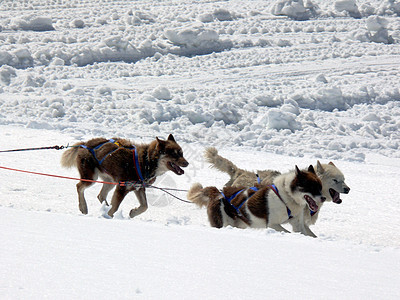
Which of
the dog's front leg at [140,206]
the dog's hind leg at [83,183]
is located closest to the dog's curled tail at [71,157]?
the dog's hind leg at [83,183]

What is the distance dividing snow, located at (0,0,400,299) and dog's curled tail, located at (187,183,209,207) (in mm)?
212

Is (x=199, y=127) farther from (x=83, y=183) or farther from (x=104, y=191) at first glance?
(x=83, y=183)

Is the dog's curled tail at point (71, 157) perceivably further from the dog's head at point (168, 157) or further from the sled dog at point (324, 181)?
the sled dog at point (324, 181)

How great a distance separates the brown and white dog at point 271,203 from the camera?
4594 millimetres

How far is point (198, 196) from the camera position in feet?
16.9

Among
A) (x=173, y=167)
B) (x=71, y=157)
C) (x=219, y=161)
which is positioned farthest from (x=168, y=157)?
(x=71, y=157)

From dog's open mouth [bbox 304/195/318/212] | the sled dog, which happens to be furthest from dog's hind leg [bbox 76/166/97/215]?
dog's open mouth [bbox 304/195/318/212]

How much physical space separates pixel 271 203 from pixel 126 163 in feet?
5.19

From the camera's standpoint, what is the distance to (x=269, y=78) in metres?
12.8

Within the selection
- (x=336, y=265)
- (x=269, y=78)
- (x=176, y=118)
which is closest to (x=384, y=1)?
(x=269, y=78)

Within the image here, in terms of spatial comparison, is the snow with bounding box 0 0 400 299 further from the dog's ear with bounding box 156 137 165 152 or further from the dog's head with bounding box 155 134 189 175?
the dog's ear with bounding box 156 137 165 152

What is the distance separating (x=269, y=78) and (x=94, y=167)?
26.1 ft

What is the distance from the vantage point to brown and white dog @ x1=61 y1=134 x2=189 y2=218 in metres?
5.41

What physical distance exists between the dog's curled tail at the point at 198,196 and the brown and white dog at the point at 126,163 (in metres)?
0.33
